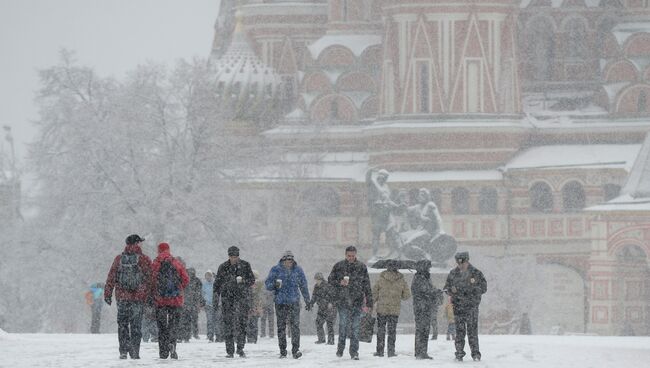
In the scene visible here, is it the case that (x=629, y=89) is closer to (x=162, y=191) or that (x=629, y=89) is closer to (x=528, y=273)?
(x=528, y=273)

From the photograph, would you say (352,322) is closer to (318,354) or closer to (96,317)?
(318,354)

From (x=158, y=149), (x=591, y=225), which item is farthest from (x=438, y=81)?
(x=158, y=149)

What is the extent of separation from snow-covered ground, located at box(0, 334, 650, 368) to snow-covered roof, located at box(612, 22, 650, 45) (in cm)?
4606

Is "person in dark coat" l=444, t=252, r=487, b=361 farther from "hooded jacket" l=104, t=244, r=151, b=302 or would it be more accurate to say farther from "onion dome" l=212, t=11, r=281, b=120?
"onion dome" l=212, t=11, r=281, b=120

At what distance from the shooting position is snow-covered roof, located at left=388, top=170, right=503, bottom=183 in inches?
3211

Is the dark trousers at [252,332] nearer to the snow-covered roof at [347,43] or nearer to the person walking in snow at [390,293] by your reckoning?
the person walking in snow at [390,293]

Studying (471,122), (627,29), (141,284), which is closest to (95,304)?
(141,284)

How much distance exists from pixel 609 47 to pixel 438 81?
6527mm

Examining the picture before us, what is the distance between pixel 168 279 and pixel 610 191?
161 feet

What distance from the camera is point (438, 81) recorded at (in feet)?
268

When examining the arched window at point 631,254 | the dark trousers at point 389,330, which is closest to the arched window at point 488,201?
the arched window at point 631,254

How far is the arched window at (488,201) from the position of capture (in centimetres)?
8156

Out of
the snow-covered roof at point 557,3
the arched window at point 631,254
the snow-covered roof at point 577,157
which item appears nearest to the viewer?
the arched window at point 631,254

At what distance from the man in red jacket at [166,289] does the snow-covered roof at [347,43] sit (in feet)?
178
